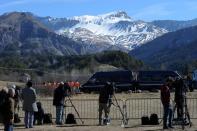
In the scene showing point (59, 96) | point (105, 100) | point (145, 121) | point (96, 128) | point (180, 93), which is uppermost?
point (180, 93)

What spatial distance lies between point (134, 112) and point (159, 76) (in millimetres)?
21195

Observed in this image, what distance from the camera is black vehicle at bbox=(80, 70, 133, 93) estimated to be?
160ft

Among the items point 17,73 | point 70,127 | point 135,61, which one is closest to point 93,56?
point 135,61

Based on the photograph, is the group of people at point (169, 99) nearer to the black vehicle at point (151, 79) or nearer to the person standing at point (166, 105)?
the person standing at point (166, 105)

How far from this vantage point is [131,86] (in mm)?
49781

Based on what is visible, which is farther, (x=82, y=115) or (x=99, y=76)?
(x=99, y=76)

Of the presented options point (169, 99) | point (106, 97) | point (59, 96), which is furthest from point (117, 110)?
point (169, 99)

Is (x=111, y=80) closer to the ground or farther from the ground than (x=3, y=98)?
closer to the ground

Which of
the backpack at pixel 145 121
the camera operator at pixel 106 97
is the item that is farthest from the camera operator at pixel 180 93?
the camera operator at pixel 106 97

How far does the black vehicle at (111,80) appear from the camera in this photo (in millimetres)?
48656

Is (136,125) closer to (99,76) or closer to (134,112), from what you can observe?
(134,112)

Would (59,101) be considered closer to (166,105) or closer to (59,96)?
(59,96)

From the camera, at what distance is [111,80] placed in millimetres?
49250

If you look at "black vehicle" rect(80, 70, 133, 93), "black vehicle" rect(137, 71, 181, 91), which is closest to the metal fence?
"black vehicle" rect(80, 70, 133, 93)
